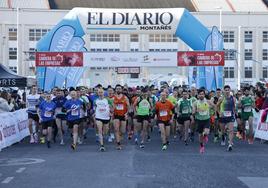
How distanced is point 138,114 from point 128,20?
9.11 meters

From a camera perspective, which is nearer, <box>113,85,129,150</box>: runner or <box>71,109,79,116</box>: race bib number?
<box>71,109,79,116</box>: race bib number

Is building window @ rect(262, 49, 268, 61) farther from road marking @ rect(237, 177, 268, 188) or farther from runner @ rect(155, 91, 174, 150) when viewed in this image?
road marking @ rect(237, 177, 268, 188)

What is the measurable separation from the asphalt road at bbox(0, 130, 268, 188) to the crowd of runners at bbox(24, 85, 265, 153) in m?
0.64

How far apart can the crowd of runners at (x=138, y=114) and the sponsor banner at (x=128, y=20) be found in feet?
19.9

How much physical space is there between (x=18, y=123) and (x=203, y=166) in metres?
8.76

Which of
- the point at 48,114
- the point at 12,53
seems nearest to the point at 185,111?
the point at 48,114

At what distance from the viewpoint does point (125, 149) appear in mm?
16656

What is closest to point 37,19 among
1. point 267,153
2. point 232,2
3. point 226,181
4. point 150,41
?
point 150,41

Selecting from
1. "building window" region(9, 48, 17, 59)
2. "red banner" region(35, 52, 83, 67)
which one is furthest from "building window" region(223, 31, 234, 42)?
"red banner" region(35, 52, 83, 67)

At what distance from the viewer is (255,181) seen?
35.3 feet

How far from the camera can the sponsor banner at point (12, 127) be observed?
1733cm

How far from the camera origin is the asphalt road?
10320mm

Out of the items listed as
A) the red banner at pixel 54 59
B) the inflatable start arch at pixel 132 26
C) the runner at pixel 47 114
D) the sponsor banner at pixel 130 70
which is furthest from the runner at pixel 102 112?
the sponsor banner at pixel 130 70

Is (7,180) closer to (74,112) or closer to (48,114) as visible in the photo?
(74,112)
